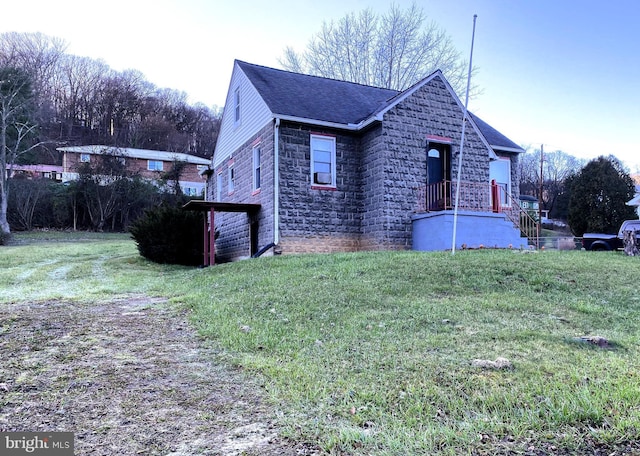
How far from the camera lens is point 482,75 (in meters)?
27.3

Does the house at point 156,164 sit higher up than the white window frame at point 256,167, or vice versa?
the house at point 156,164

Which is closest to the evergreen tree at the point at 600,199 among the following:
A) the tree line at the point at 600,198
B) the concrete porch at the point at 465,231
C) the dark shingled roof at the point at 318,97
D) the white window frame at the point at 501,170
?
the tree line at the point at 600,198

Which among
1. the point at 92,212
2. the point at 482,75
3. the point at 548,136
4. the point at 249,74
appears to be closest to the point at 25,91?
the point at 92,212

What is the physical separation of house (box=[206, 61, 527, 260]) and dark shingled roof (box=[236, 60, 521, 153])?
0.23 feet

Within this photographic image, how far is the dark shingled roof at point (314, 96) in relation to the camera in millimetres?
13117

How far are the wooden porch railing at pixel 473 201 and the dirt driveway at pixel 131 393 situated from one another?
986 centimetres

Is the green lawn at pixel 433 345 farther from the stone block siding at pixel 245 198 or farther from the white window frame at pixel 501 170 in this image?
the white window frame at pixel 501 170

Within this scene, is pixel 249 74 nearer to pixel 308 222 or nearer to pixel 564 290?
pixel 308 222

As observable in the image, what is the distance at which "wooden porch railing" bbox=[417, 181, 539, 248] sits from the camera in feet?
43.4

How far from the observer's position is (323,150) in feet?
43.4

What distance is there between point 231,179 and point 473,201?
29.4 feet

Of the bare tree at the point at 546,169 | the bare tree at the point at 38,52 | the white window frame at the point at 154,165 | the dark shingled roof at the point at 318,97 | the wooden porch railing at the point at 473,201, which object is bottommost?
the wooden porch railing at the point at 473,201

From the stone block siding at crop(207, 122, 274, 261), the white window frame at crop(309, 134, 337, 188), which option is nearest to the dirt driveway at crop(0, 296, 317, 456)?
the stone block siding at crop(207, 122, 274, 261)

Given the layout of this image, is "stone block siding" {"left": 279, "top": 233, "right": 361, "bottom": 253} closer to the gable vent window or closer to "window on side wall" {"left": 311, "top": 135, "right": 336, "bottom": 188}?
"window on side wall" {"left": 311, "top": 135, "right": 336, "bottom": 188}
